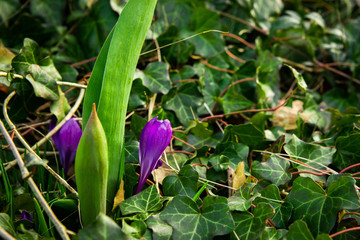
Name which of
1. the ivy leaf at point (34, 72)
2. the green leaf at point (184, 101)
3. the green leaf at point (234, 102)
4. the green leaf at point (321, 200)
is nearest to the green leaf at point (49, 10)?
the ivy leaf at point (34, 72)

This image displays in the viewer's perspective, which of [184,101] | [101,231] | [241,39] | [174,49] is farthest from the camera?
[241,39]

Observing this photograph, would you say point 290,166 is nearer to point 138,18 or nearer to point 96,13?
point 138,18

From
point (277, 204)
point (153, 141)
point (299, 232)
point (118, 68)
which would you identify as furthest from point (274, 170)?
point (118, 68)

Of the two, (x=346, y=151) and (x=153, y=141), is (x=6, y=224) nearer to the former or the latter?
(x=153, y=141)

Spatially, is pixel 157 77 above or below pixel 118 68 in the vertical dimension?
below

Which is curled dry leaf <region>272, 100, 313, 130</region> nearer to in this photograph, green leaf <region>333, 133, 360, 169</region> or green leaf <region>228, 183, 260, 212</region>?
green leaf <region>333, 133, 360, 169</region>

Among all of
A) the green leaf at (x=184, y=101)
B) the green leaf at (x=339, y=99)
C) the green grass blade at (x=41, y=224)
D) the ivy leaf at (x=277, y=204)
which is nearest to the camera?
the green grass blade at (x=41, y=224)

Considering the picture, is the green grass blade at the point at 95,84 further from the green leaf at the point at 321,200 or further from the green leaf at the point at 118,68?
the green leaf at the point at 321,200
